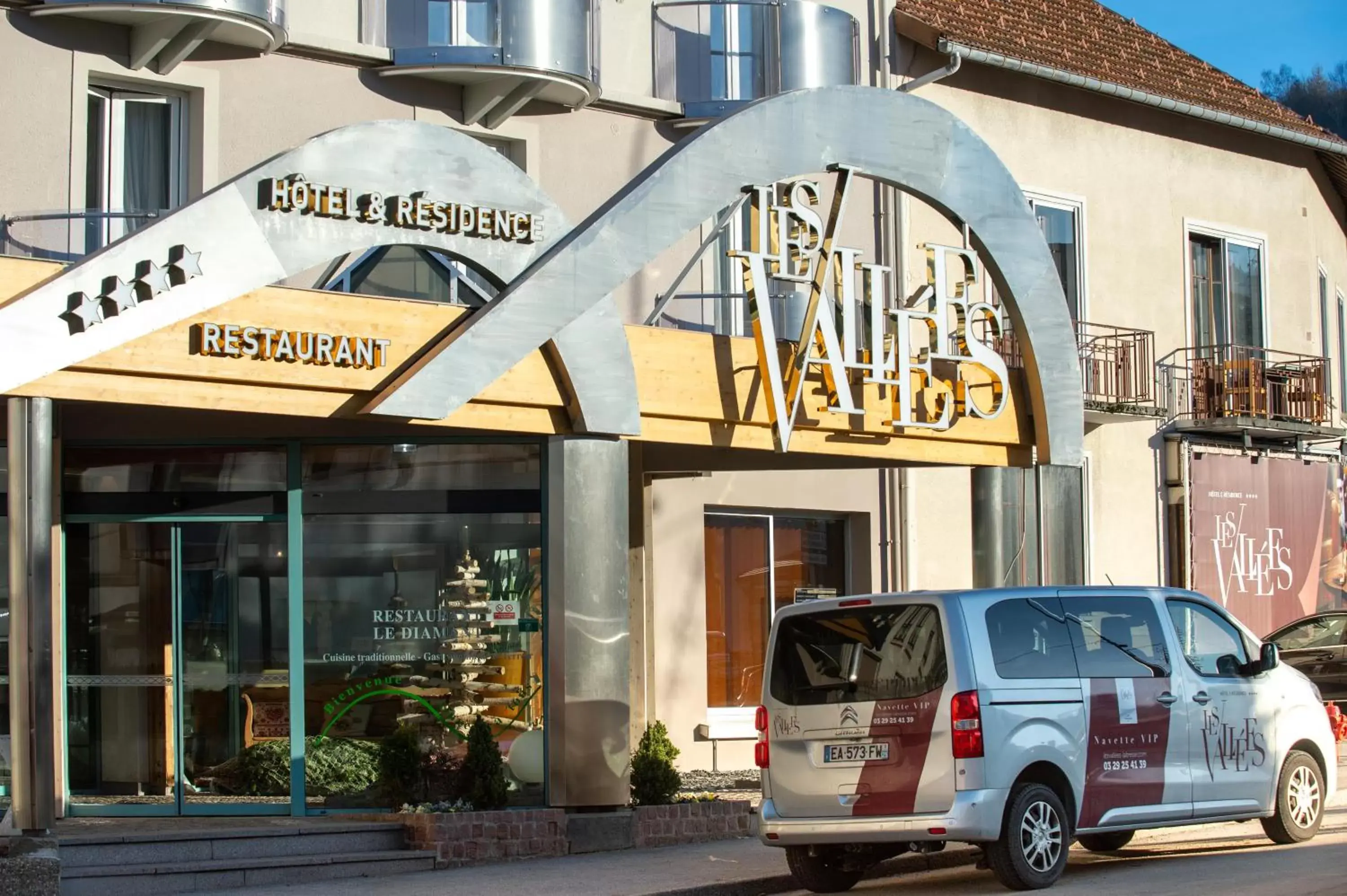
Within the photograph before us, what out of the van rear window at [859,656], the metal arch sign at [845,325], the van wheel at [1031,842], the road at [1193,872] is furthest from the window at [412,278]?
the van wheel at [1031,842]

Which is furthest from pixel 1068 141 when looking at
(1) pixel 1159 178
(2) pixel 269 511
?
(2) pixel 269 511

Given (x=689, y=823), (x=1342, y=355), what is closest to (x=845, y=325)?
(x=689, y=823)

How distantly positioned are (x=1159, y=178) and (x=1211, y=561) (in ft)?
17.2

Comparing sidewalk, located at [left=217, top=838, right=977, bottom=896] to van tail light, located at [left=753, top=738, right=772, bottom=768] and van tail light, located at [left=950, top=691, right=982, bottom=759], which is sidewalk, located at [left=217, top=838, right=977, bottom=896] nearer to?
van tail light, located at [left=753, top=738, right=772, bottom=768]

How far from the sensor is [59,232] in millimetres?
16641

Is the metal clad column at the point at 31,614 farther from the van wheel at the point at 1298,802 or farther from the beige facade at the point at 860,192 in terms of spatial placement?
the van wheel at the point at 1298,802

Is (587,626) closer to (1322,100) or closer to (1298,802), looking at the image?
(1298,802)

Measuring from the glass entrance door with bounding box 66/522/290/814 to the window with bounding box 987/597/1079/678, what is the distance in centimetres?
590

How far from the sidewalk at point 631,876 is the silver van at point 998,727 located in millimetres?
537

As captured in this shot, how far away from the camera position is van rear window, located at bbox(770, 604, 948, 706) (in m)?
11.5

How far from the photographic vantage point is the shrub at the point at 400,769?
14.4 meters

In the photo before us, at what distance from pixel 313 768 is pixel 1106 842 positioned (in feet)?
19.3

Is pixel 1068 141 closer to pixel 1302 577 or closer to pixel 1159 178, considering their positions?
pixel 1159 178

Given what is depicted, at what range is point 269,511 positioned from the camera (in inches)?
591
